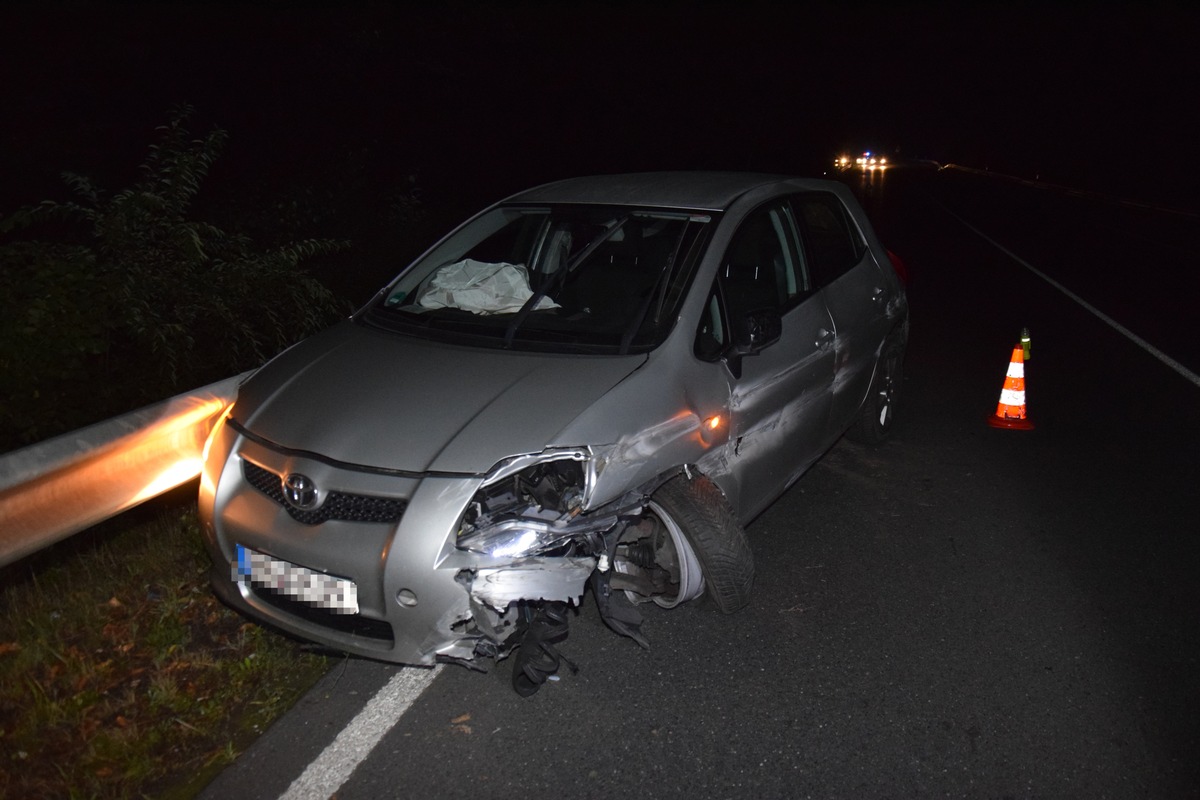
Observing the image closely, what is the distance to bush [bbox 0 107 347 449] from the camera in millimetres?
5391

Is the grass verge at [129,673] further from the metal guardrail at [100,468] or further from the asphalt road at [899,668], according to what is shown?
the metal guardrail at [100,468]

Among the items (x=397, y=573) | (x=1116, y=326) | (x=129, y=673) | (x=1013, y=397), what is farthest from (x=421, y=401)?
(x=1116, y=326)

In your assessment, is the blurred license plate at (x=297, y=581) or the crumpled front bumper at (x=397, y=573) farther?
the blurred license plate at (x=297, y=581)

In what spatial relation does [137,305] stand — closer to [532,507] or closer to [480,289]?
[480,289]

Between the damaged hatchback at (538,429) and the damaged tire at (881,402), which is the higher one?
the damaged hatchback at (538,429)

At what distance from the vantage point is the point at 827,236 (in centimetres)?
577

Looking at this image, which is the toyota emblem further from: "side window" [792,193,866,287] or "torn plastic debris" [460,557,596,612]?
"side window" [792,193,866,287]

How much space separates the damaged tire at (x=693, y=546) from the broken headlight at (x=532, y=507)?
337 mm

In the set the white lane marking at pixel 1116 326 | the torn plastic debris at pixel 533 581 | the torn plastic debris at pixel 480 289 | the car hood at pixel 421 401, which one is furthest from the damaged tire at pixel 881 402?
the white lane marking at pixel 1116 326

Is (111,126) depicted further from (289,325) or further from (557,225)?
(557,225)

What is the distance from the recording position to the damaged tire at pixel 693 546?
385 cm

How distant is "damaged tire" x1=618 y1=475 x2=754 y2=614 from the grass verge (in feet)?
4.52

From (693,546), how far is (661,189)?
2.07 m

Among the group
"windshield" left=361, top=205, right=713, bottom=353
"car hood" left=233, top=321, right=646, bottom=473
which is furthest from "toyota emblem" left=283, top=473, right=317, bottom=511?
"windshield" left=361, top=205, right=713, bottom=353
